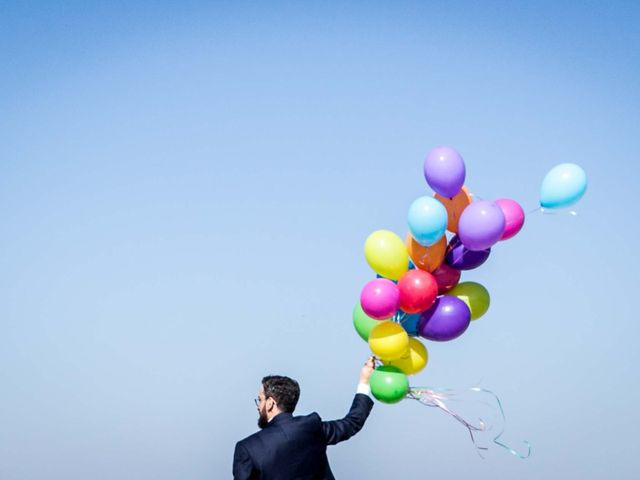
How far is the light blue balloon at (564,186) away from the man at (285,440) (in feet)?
5.75

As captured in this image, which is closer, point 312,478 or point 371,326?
point 312,478

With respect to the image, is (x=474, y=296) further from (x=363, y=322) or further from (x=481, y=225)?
(x=363, y=322)

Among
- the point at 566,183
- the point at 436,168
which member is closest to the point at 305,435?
the point at 436,168

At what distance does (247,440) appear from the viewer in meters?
3.86

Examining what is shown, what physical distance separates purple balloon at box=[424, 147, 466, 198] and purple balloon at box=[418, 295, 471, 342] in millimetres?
659

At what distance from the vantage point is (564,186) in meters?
4.28

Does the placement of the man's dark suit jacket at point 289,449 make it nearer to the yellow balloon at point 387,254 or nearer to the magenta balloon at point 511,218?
the yellow balloon at point 387,254

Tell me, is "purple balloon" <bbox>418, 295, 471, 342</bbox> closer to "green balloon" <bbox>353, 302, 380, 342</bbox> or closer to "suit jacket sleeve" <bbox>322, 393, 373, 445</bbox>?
"green balloon" <bbox>353, 302, 380, 342</bbox>

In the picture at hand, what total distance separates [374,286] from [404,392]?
653 millimetres

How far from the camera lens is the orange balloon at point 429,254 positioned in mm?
4410

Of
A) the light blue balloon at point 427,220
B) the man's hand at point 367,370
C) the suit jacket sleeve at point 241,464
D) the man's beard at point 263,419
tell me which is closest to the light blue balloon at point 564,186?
the light blue balloon at point 427,220

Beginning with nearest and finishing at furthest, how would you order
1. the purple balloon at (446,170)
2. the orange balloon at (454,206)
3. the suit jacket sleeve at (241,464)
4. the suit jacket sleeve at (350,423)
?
the suit jacket sleeve at (241,464) < the suit jacket sleeve at (350,423) < the purple balloon at (446,170) < the orange balloon at (454,206)

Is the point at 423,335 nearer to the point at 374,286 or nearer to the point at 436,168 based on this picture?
the point at 374,286

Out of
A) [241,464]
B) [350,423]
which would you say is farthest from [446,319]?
[241,464]
